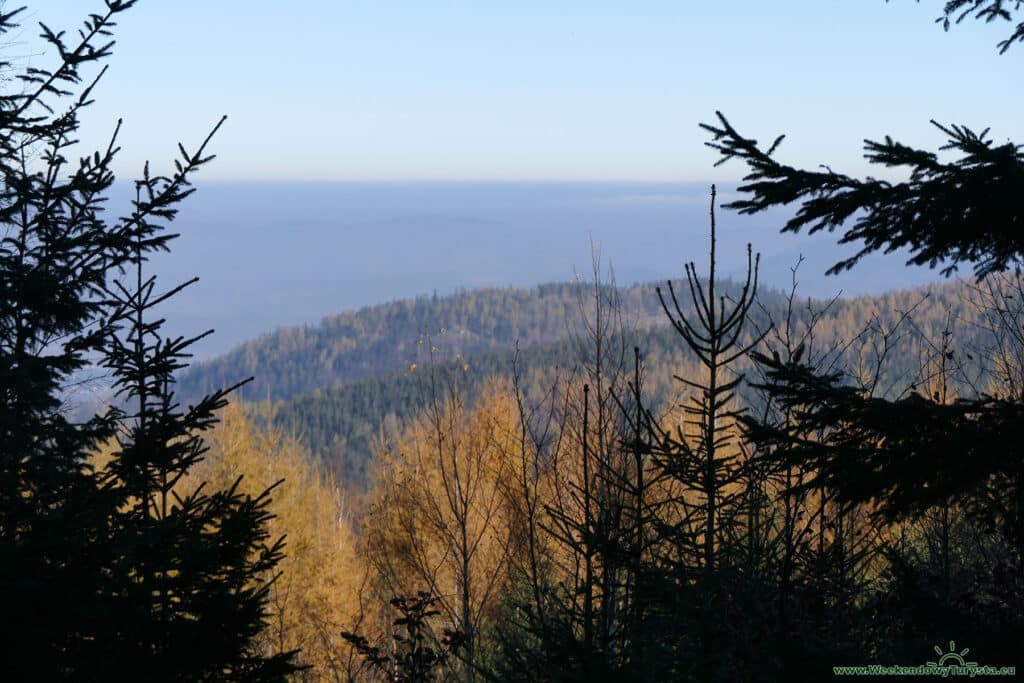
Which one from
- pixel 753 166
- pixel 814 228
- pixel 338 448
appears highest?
pixel 753 166

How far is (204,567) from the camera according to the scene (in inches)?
169

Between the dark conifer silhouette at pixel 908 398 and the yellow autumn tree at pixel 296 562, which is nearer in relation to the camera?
the dark conifer silhouette at pixel 908 398

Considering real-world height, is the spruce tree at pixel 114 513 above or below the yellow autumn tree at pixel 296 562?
above

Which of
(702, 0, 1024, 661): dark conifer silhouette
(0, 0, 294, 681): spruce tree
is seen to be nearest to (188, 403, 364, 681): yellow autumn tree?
(0, 0, 294, 681): spruce tree

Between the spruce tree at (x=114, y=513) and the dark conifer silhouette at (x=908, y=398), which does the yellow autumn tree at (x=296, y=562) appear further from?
the dark conifer silhouette at (x=908, y=398)

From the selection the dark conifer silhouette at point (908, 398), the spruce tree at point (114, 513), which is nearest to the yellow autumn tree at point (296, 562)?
the spruce tree at point (114, 513)

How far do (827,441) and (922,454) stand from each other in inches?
16.0

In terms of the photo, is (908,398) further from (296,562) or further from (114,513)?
(296,562)

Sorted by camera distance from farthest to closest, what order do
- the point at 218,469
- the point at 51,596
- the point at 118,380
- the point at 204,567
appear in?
the point at 218,469
the point at 118,380
the point at 204,567
the point at 51,596

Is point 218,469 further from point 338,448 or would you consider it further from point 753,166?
point 338,448

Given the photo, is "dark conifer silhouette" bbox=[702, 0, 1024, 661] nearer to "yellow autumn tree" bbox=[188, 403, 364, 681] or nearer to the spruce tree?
the spruce tree

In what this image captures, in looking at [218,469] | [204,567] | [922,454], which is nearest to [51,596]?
[204,567]

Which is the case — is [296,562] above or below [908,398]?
below

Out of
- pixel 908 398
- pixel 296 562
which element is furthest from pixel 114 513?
pixel 296 562
